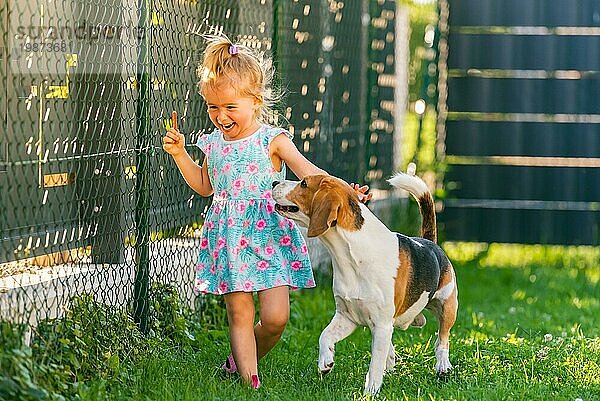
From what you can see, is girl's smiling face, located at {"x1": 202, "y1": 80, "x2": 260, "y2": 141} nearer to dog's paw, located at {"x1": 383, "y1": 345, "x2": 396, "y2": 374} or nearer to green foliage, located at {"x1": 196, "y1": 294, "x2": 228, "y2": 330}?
dog's paw, located at {"x1": 383, "y1": 345, "x2": 396, "y2": 374}

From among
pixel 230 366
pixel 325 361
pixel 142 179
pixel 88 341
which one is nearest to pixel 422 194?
pixel 325 361

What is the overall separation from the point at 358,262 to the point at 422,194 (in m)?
0.81

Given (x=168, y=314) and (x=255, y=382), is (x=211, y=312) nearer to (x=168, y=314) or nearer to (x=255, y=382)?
(x=168, y=314)

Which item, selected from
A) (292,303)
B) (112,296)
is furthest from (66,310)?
(292,303)

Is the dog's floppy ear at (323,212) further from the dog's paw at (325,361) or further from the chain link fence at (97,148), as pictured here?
the chain link fence at (97,148)

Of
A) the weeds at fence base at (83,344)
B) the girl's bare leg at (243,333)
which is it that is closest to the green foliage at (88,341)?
the weeds at fence base at (83,344)

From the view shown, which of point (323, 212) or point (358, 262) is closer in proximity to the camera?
point (323, 212)

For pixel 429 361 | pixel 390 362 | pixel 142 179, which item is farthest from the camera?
pixel 429 361

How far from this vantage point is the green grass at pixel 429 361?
4.98 m

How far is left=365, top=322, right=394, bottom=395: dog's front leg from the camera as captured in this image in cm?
497

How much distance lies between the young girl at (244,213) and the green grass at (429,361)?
26 centimetres

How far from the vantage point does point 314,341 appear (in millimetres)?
6328

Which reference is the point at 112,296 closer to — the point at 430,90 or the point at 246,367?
the point at 246,367

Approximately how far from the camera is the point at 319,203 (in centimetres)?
485
